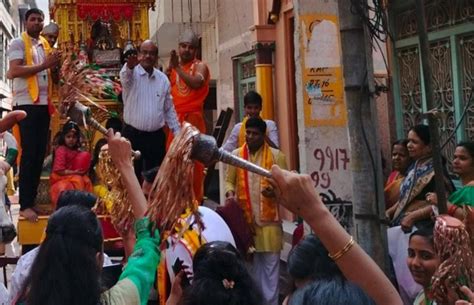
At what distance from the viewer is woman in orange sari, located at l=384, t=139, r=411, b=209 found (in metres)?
5.89

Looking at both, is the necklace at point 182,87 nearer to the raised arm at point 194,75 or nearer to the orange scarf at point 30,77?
the raised arm at point 194,75

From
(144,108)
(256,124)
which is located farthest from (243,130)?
(144,108)

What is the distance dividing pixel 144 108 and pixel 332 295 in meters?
5.03

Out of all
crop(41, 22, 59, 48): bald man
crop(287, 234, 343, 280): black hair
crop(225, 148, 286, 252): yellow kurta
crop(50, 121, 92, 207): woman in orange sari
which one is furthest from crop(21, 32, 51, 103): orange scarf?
crop(287, 234, 343, 280): black hair

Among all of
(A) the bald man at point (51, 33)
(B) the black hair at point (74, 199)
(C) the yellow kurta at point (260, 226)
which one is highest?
(A) the bald man at point (51, 33)

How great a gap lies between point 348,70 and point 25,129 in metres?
3.98

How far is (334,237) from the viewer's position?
2240mm

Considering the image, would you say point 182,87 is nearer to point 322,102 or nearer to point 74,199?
point 322,102

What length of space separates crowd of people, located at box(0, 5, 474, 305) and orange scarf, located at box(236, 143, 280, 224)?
0.04 ft

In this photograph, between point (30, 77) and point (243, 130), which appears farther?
point (243, 130)

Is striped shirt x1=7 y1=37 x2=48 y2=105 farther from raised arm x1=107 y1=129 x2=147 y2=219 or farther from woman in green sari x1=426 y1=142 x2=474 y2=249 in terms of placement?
raised arm x1=107 y1=129 x2=147 y2=219

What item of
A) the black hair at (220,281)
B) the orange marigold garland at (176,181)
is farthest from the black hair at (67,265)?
the black hair at (220,281)

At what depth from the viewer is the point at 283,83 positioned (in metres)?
11.0

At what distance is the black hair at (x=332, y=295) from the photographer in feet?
7.38
